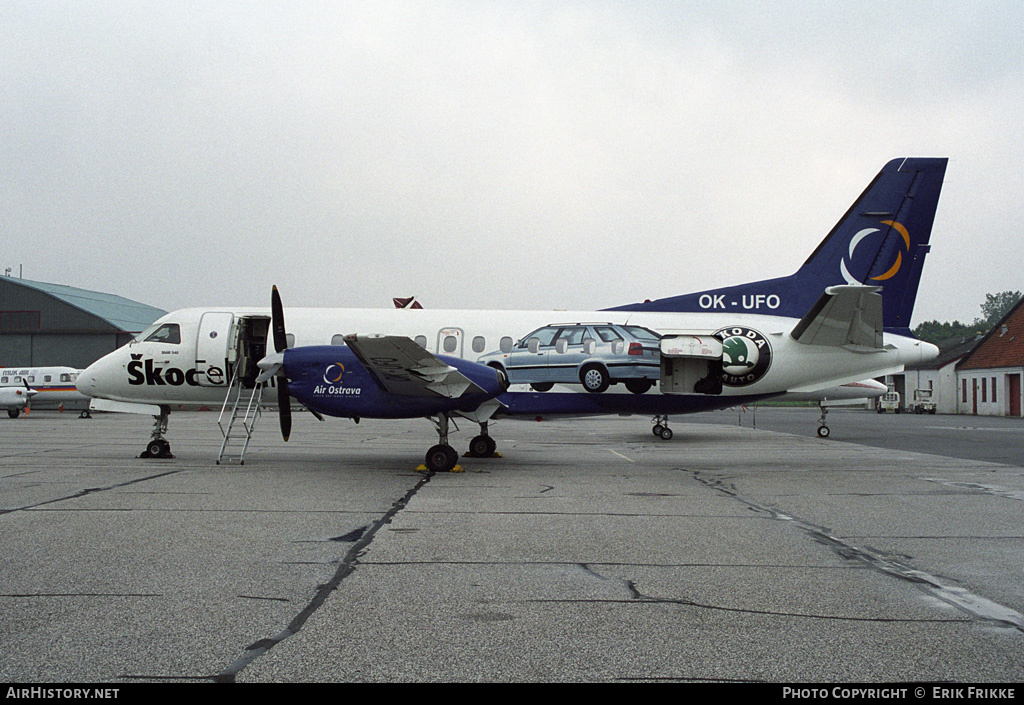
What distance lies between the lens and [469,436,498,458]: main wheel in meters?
16.4

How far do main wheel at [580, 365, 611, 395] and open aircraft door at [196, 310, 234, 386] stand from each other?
7.03 meters

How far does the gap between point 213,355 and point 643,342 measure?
853 centimetres

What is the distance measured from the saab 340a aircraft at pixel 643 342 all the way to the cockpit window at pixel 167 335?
0.03 meters

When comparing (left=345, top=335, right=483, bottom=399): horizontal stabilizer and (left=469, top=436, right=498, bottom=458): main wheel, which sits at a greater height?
(left=345, top=335, right=483, bottom=399): horizontal stabilizer

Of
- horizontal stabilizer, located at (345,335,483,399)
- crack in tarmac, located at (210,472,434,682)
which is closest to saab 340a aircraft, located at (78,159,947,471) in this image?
horizontal stabilizer, located at (345,335,483,399)

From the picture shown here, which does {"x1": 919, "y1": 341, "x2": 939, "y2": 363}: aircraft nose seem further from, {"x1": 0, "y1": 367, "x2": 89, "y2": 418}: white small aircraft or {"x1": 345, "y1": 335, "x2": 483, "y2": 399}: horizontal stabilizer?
{"x1": 0, "y1": 367, "x2": 89, "y2": 418}: white small aircraft

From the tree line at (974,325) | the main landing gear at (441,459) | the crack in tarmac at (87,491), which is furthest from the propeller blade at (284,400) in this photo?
the tree line at (974,325)

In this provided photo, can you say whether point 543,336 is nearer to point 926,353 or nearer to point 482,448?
point 482,448

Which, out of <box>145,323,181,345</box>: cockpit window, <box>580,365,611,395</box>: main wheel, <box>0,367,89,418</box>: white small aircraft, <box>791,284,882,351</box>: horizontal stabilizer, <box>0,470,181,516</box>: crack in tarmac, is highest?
<box>791,284,882,351</box>: horizontal stabilizer

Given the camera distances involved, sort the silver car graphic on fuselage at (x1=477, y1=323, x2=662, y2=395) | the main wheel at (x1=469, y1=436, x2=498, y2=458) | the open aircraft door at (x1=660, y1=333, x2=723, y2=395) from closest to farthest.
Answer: the silver car graphic on fuselage at (x1=477, y1=323, x2=662, y2=395) < the open aircraft door at (x1=660, y1=333, x2=723, y2=395) < the main wheel at (x1=469, y1=436, x2=498, y2=458)

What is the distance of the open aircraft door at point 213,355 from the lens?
15.1 metres

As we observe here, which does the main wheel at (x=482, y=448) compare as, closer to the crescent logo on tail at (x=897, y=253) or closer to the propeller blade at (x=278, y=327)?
the propeller blade at (x=278, y=327)

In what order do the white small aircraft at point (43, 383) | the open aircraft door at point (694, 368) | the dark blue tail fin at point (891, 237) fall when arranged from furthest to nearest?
the white small aircraft at point (43, 383)
the dark blue tail fin at point (891, 237)
the open aircraft door at point (694, 368)

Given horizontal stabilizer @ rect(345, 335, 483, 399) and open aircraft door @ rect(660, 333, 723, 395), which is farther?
open aircraft door @ rect(660, 333, 723, 395)
